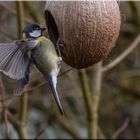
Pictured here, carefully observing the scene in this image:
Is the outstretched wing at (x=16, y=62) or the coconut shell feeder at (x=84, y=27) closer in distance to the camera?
the outstretched wing at (x=16, y=62)

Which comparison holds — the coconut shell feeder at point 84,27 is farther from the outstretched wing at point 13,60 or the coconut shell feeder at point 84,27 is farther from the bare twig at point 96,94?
the bare twig at point 96,94

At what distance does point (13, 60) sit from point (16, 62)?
0.05 feet

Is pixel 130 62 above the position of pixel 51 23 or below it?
below

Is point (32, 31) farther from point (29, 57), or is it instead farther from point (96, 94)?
point (96, 94)

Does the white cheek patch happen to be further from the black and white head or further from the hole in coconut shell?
the hole in coconut shell

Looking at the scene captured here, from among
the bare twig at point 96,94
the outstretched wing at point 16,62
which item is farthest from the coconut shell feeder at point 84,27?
the bare twig at point 96,94

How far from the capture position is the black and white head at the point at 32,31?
1665 mm

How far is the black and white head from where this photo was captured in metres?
1.66

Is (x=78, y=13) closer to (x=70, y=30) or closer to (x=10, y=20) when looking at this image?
(x=70, y=30)

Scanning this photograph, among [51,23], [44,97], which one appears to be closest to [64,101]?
[44,97]

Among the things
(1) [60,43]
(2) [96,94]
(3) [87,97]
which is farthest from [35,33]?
(2) [96,94]

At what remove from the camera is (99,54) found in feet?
5.81

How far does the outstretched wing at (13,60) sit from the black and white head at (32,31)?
0.05 metres

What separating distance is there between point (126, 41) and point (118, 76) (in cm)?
34
